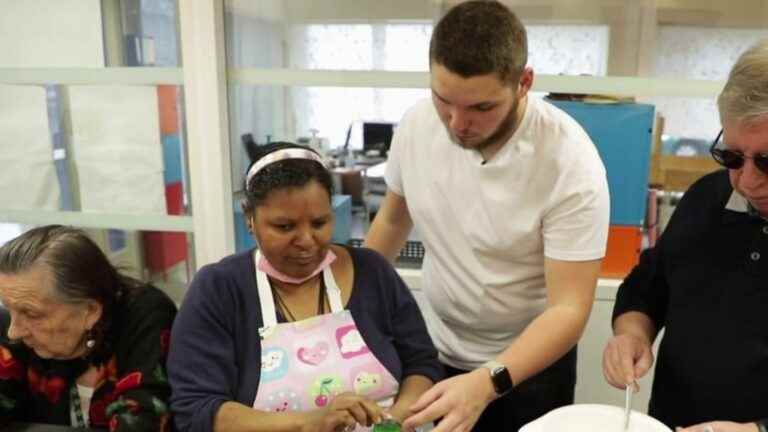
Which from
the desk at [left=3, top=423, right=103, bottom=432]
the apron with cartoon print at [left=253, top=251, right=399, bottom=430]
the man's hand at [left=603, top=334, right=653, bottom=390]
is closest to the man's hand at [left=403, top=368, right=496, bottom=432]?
the apron with cartoon print at [left=253, top=251, right=399, bottom=430]

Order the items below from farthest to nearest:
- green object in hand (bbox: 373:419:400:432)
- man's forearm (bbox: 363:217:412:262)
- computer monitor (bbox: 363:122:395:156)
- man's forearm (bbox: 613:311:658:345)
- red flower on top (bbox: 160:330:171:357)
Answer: computer monitor (bbox: 363:122:395:156) → man's forearm (bbox: 363:217:412:262) → red flower on top (bbox: 160:330:171:357) → man's forearm (bbox: 613:311:658:345) → green object in hand (bbox: 373:419:400:432)

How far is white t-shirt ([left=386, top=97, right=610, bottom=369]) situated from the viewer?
Result: 1.35 meters

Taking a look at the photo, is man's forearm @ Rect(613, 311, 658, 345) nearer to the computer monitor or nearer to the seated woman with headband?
the seated woman with headband

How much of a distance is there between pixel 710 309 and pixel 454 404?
1.80 feet

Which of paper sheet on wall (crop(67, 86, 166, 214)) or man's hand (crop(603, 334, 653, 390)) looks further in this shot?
paper sheet on wall (crop(67, 86, 166, 214))

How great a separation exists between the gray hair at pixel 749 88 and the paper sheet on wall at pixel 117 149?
2.16 meters

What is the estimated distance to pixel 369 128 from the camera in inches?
130

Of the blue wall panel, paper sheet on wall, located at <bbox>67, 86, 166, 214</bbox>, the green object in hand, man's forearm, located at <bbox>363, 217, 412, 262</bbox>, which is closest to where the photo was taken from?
the green object in hand

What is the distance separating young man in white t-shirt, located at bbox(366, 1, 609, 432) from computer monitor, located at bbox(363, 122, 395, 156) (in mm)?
1623

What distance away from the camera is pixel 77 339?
1.44 metres

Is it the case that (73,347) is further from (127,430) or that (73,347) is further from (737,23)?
(737,23)

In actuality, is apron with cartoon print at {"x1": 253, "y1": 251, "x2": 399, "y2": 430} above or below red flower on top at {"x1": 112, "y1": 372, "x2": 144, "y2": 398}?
above

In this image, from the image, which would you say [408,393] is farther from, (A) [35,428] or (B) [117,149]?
(B) [117,149]

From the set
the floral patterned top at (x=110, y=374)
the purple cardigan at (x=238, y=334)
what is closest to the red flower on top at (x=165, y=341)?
the floral patterned top at (x=110, y=374)
